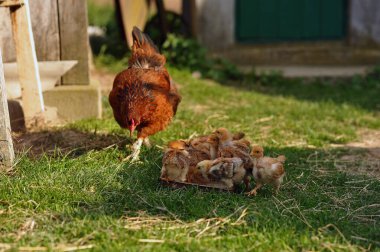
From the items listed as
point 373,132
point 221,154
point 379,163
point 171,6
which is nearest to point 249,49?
point 171,6

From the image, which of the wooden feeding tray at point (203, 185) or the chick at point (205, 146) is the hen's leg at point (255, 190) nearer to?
the wooden feeding tray at point (203, 185)

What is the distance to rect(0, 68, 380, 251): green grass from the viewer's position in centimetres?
366

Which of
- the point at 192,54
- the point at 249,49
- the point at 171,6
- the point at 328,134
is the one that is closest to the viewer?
the point at 328,134

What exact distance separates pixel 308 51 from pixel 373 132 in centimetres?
373

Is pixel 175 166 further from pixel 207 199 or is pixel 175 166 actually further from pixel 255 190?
pixel 255 190

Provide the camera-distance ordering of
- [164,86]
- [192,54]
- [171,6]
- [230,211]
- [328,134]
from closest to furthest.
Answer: [230,211]
[164,86]
[328,134]
[192,54]
[171,6]

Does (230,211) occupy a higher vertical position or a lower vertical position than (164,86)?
lower

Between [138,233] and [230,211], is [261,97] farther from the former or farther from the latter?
[138,233]

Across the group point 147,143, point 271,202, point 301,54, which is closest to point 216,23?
point 301,54

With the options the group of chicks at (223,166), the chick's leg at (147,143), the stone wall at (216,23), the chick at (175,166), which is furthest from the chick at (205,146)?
the stone wall at (216,23)

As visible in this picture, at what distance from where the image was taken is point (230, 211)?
4.09 meters

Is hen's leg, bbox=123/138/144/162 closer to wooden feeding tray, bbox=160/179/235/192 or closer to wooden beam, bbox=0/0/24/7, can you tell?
wooden feeding tray, bbox=160/179/235/192

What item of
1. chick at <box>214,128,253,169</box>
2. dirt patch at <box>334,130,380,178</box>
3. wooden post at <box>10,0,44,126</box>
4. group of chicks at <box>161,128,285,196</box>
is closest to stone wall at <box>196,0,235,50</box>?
dirt patch at <box>334,130,380,178</box>

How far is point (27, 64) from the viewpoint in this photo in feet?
19.3
